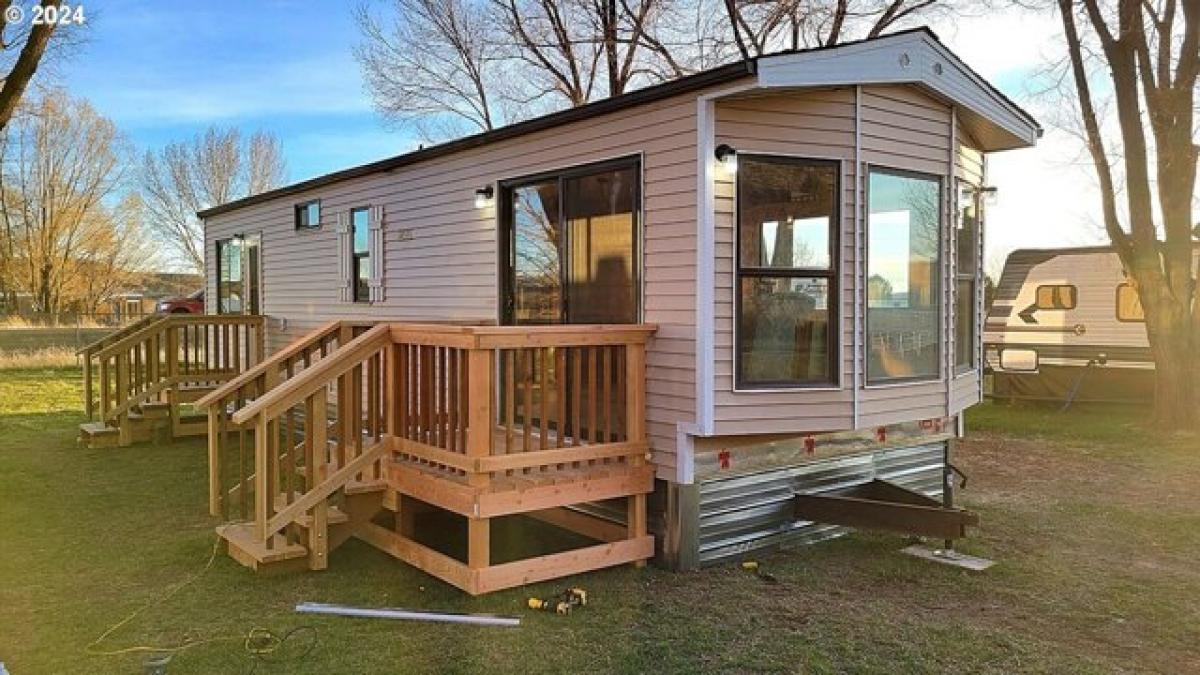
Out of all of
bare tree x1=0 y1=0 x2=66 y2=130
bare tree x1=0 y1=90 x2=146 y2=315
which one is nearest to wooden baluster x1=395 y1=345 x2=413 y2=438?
bare tree x1=0 y1=0 x2=66 y2=130

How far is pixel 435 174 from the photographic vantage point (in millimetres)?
7406

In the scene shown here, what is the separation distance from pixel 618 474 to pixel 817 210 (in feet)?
6.73

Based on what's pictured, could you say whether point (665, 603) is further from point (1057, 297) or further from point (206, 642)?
point (1057, 297)

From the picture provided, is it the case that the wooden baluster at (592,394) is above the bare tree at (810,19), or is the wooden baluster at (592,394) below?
below

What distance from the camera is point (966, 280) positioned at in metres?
6.52

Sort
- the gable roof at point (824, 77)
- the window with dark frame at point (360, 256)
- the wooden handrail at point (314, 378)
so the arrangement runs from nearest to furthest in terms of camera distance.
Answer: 1. the wooden handrail at point (314, 378)
2. the gable roof at point (824, 77)
3. the window with dark frame at point (360, 256)

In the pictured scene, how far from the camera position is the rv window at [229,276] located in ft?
38.9

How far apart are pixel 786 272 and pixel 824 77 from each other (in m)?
1.15

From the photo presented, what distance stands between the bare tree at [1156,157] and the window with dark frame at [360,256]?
949 cm

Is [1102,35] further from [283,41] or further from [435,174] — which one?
[283,41]

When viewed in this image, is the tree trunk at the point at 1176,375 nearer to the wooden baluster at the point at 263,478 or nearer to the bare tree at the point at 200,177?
the wooden baluster at the point at 263,478

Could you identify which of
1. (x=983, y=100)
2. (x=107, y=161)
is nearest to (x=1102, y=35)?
(x=983, y=100)

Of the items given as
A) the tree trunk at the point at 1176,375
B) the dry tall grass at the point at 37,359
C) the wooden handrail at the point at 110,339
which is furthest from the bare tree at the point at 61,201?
the tree trunk at the point at 1176,375

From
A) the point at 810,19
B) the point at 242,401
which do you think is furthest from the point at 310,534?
the point at 810,19
